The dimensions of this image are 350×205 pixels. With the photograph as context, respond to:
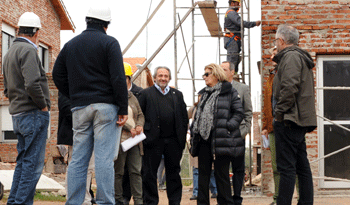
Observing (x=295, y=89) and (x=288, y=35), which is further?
(x=288, y=35)

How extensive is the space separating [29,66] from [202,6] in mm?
7265

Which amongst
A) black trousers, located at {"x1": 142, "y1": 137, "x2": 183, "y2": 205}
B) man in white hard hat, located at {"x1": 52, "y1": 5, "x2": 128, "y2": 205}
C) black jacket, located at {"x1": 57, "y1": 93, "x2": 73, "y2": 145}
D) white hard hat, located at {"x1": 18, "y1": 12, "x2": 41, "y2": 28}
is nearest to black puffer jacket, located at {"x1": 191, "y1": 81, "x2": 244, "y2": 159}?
black trousers, located at {"x1": 142, "y1": 137, "x2": 183, "y2": 205}

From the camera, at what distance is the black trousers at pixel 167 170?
23.8 feet

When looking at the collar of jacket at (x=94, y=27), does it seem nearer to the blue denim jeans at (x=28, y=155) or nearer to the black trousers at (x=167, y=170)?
the blue denim jeans at (x=28, y=155)

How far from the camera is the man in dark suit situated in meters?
7.26

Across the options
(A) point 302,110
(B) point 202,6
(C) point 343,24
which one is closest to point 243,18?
(B) point 202,6

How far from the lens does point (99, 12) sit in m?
5.03

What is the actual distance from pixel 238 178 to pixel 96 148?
317 cm

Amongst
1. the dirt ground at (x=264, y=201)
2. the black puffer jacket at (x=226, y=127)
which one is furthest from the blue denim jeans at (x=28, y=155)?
the dirt ground at (x=264, y=201)

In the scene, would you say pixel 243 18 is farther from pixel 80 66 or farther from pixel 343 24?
pixel 80 66

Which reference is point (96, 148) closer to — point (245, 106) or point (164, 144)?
point (164, 144)

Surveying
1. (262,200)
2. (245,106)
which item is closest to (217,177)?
(245,106)

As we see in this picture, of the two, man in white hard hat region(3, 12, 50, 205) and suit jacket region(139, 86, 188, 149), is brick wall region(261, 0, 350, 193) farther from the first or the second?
man in white hard hat region(3, 12, 50, 205)

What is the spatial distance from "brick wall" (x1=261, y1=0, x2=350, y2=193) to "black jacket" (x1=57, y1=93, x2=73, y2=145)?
4.14m
